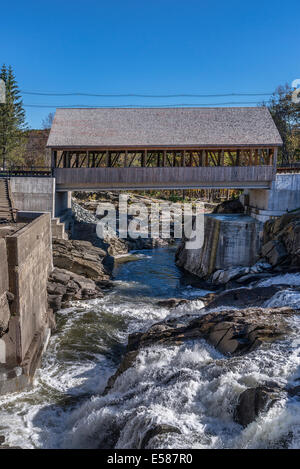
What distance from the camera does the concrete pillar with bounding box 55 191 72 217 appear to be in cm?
2447

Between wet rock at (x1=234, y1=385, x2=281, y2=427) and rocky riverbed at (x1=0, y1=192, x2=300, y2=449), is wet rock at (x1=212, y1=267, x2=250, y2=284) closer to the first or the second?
rocky riverbed at (x1=0, y1=192, x2=300, y2=449)

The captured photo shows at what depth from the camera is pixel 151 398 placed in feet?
26.6

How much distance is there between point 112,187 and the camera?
23.8 meters

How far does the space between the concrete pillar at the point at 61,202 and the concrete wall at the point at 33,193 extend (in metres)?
1.51

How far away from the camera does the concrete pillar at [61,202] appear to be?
963 inches

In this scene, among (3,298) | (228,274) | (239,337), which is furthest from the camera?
(228,274)

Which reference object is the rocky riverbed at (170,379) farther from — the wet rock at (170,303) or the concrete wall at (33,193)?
the concrete wall at (33,193)

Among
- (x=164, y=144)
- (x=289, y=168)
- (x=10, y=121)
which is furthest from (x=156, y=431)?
(x=10, y=121)

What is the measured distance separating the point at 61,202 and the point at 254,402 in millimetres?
21250

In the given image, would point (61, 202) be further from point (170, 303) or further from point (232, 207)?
point (170, 303)

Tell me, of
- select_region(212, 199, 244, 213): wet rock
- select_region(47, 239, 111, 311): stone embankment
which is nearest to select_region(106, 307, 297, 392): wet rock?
select_region(47, 239, 111, 311): stone embankment

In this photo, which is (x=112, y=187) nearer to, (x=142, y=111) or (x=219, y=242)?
(x=142, y=111)

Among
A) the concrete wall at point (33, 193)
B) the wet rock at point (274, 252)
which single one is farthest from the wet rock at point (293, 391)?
the concrete wall at point (33, 193)

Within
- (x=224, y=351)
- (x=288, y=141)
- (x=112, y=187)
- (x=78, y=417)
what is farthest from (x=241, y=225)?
(x=288, y=141)
